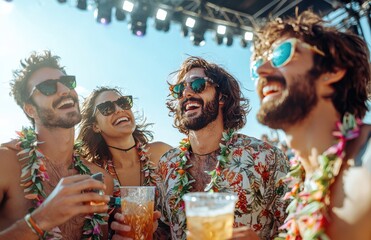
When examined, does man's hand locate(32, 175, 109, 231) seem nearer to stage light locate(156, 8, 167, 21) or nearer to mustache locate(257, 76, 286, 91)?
mustache locate(257, 76, 286, 91)

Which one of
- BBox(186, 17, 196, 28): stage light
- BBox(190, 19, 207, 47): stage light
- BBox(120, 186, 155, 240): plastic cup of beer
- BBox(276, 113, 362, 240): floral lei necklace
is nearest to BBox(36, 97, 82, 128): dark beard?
BBox(120, 186, 155, 240): plastic cup of beer

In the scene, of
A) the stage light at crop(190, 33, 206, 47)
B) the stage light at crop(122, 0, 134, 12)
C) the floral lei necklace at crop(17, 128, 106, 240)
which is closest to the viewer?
the floral lei necklace at crop(17, 128, 106, 240)

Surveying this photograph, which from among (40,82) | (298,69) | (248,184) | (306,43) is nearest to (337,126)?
(298,69)

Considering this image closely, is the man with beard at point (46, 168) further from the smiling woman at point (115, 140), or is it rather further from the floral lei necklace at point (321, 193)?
the floral lei necklace at point (321, 193)

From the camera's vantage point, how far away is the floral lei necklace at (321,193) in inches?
58.8

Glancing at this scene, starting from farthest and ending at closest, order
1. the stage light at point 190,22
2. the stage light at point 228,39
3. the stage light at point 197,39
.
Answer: the stage light at point 228,39 < the stage light at point 197,39 < the stage light at point 190,22

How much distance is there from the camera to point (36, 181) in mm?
2715

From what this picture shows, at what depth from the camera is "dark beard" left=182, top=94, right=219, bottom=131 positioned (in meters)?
3.05

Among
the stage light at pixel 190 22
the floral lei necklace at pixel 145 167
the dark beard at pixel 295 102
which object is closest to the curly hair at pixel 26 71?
the floral lei necklace at pixel 145 167

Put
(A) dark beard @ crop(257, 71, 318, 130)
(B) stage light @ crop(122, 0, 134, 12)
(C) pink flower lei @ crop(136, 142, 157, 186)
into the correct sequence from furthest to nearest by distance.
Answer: (B) stage light @ crop(122, 0, 134, 12)
(C) pink flower lei @ crop(136, 142, 157, 186)
(A) dark beard @ crop(257, 71, 318, 130)

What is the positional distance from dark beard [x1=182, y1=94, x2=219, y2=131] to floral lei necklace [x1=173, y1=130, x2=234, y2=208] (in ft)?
0.65

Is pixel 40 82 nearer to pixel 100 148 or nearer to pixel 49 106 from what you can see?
pixel 49 106

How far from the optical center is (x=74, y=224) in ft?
8.92

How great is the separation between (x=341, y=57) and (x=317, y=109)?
32cm
